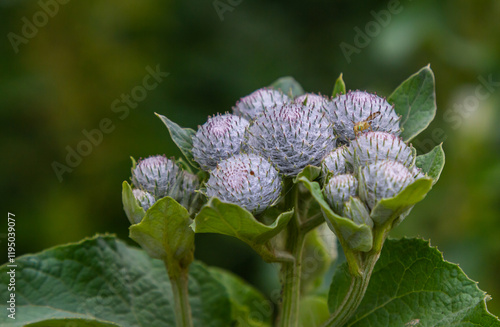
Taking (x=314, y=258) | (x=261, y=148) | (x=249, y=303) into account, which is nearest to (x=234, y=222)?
(x=261, y=148)

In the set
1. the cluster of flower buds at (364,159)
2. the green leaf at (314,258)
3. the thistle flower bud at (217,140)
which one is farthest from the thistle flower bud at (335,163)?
the green leaf at (314,258)

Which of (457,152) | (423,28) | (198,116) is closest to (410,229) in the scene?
(457,152)

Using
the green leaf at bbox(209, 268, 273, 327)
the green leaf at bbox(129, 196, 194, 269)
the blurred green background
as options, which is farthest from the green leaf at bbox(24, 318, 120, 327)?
the blurred green background

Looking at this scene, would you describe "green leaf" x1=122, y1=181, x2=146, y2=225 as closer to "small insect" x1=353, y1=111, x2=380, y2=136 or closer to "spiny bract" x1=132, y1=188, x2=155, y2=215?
"spiny bract" x1=132, y1=188, x2=155, y2=215

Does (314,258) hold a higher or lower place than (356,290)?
higher

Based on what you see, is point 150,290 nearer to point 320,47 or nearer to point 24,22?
point 24,22

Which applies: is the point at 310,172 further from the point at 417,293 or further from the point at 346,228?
the point at 417,293
